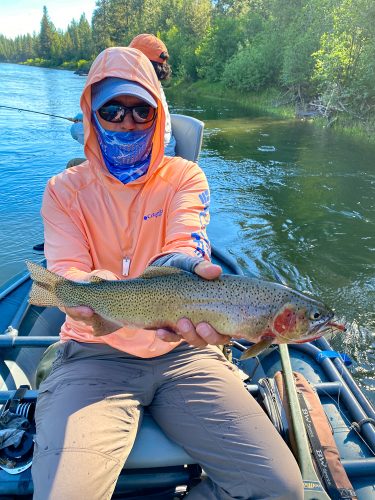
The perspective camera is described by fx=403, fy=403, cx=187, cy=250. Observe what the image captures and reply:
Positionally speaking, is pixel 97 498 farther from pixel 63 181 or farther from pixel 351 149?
pixel 351 149

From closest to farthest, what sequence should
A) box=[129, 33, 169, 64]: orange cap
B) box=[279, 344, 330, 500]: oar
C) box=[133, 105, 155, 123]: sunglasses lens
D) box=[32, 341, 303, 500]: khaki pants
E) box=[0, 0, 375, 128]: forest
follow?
box=[32, 341, 303, 500]: khaki pants → box=[279, 344, 330, 500]: oar → box=[133, 105, 155, 123]: sunglasses lens → box=[129, 33, 169, 64]: orange cap → box=[0, 0, 375, 128]: forest

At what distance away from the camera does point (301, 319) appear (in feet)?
7.45

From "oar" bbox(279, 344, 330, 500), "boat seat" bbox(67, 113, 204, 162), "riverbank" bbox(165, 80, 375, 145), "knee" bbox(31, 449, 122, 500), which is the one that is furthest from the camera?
"riverbank" bbox(165, 80, 375, 145)

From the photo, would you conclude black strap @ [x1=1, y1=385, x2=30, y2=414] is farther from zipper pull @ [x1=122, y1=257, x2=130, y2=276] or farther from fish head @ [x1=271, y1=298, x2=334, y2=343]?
fish head @ [x1=271, y1=298, x2=334, y2=343]

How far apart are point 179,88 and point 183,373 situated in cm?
5126

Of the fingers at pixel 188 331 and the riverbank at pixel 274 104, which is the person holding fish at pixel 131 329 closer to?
the fingers at pixel 188 331

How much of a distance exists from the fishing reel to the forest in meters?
23.1

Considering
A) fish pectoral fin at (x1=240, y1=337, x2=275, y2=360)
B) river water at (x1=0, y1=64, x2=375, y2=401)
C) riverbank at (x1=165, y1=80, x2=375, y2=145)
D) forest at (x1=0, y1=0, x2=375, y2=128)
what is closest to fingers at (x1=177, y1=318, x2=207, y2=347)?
fish pectoral fin at (x1=240, y1=337, x2=275, y2=360)

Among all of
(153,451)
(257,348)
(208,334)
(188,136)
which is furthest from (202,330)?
(188,136)

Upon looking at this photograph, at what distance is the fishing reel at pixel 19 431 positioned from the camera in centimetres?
233

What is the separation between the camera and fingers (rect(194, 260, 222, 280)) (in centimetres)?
224

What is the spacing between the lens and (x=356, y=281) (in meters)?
7.63

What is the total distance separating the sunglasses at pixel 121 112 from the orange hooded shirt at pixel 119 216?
0.44 ft

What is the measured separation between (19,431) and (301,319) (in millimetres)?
1832
